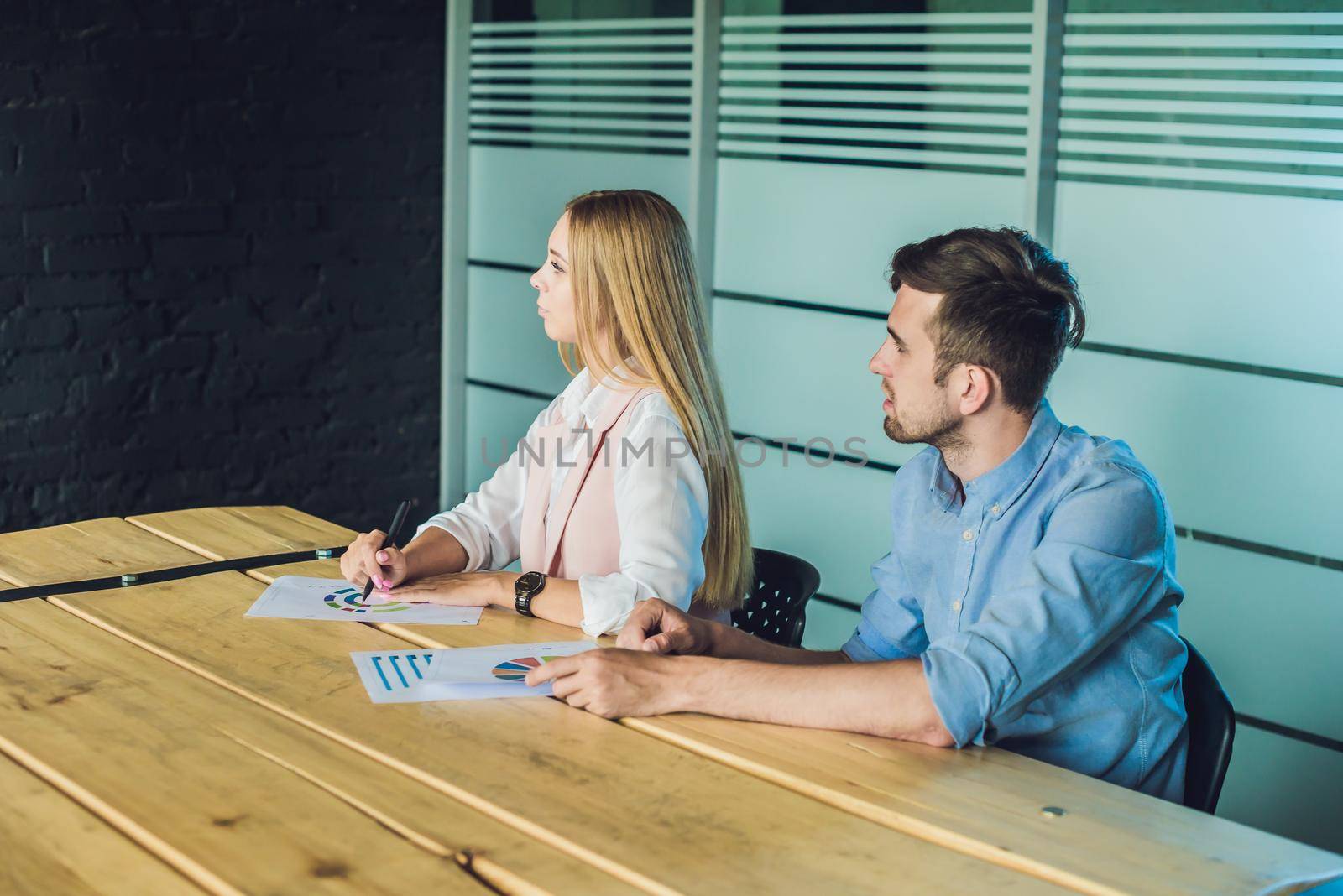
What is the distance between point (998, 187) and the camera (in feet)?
9.43

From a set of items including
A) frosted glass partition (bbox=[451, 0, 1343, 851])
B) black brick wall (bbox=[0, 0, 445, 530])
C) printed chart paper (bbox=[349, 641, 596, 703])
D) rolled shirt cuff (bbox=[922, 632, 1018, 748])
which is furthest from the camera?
black brick wall (bbox=[0, 0, 445, 530])

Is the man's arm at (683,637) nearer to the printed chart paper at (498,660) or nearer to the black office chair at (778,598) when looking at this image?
the printed chart paper at (498,660)

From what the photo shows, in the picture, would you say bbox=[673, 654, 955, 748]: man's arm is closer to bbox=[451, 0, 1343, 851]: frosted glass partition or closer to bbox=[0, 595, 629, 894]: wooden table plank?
bbox=[0, 595, 629, 894]: wooden table plank

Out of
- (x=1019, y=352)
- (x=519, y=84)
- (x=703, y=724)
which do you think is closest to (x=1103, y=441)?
(x=1019, y=352)

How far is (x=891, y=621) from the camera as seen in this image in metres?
1.91

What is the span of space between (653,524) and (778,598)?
12.4 inches

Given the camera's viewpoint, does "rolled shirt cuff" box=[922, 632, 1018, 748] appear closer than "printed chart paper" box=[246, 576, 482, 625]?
Yes

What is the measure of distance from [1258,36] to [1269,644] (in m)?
1.06

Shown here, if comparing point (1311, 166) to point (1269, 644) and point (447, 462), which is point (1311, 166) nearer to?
point (1269, 644)

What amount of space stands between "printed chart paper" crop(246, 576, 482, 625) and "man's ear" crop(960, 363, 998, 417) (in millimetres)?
689

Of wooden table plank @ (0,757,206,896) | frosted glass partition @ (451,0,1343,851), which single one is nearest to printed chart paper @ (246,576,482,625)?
wooden table plank @ (0,757,206,896)

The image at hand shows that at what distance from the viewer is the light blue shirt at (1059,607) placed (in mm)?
1489

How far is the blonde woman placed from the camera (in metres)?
1.97

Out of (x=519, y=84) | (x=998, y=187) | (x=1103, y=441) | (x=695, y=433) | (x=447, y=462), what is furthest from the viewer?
(x=447, y=462)
